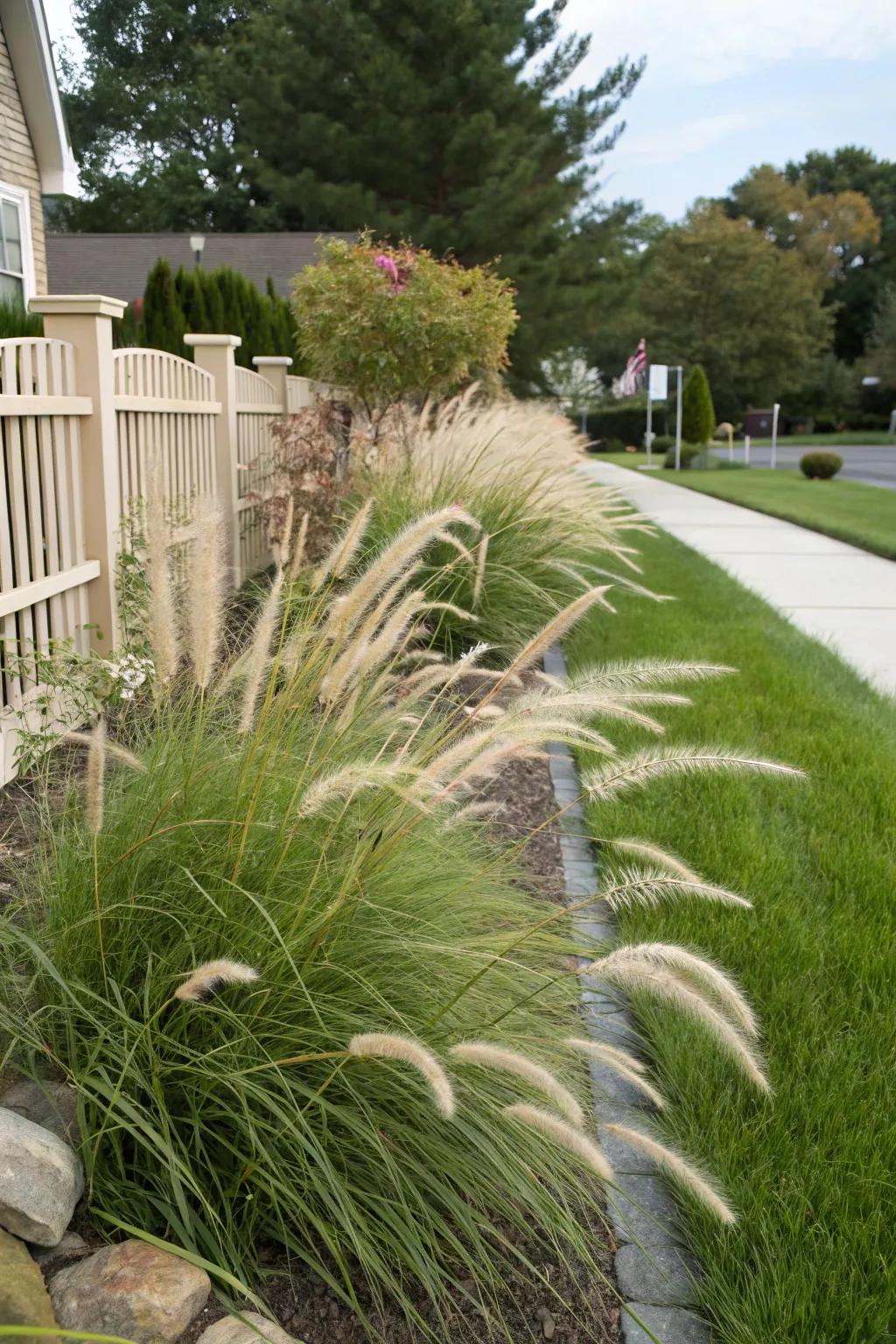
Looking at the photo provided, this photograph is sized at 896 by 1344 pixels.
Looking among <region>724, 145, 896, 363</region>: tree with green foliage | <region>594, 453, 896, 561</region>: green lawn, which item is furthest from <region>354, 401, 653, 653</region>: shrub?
<region>724, 145, 896, 363</region>: tree with green foliage

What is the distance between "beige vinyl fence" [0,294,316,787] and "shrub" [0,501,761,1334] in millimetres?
951

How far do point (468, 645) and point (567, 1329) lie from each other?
3.91 metres

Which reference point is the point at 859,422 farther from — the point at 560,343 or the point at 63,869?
the point at 63,869

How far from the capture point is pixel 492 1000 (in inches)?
83.0

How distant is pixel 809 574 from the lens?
30.9 feet

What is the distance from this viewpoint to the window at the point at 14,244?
1177cm

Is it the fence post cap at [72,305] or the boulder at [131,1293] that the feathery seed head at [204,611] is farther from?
the fence post cap at [72,305]

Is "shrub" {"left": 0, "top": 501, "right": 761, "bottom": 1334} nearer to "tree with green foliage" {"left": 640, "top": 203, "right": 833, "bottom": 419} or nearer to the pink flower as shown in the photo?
the pink flower

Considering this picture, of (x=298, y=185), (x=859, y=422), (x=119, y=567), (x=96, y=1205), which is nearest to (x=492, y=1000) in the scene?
(x=96, y=1205)

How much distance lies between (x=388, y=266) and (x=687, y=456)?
837 inches

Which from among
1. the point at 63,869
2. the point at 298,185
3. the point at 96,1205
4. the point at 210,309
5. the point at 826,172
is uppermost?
the point at 826,172

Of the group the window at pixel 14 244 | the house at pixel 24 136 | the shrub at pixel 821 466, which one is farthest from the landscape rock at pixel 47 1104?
the shrub at pixel 821 466

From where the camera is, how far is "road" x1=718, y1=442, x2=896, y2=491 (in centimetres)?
2598

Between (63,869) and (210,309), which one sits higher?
(210,309)
